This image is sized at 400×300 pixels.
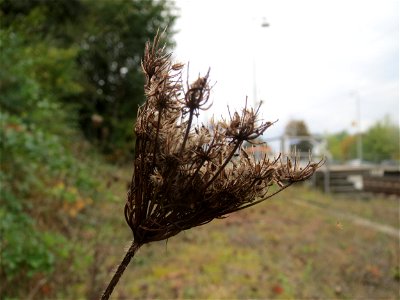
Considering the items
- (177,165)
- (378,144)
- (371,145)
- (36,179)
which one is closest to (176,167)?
(177,165)

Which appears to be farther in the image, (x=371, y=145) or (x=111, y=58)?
(x=371, y=145)

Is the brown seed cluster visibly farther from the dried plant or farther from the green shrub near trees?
the green shrub near trees

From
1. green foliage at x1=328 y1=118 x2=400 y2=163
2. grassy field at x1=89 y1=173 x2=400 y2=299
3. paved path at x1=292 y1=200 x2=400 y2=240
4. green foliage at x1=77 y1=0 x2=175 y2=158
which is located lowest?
paved path at x1=292 y1=200 x2=400 y2=240

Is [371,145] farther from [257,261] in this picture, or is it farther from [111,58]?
[257,261]

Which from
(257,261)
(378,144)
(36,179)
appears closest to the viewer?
(36,179)

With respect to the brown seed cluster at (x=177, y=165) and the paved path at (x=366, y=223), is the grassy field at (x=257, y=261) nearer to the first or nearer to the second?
the paved path at (x=366, y=223)

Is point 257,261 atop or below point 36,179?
below

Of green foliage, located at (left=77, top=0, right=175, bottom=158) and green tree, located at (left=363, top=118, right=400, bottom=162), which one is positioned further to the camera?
green tree, located at (left=363, top=118, right=400, bottom=162)

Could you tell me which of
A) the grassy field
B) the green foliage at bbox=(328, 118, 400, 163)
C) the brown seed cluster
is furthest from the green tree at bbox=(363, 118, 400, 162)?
the brown seed cluster
